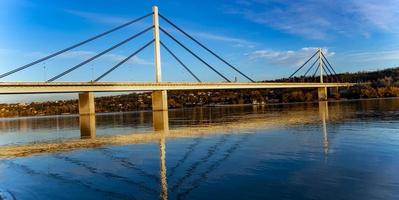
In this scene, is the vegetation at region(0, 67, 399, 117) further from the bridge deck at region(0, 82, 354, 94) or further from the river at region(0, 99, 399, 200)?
the river at region(0, 99, 399, 200)

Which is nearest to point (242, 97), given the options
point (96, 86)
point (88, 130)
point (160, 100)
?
point (160, 100)

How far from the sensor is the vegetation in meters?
134

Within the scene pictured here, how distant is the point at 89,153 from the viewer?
22.5 m

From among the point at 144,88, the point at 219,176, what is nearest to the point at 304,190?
the point at 219,176

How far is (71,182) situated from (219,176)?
15.7ft

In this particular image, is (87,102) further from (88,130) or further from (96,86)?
(88,130)

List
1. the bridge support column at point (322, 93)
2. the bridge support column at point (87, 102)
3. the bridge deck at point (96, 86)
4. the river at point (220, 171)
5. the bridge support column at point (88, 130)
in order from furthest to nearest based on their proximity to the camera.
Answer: the bridge support column at point (322, 93), the bridge support column at point (87, 102), the bridge deck at point (96, 86), the bridge support column at point (88, 130), the river at point (220, 171)

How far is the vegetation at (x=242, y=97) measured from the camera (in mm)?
134375

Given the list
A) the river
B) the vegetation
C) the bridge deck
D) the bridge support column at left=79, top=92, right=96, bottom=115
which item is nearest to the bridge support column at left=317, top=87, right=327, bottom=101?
the vegetation

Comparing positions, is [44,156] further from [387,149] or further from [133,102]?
[133,102]

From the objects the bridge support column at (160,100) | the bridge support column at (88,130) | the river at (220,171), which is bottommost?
the river at (220,171)

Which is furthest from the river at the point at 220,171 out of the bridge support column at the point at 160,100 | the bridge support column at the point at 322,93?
the bridge support column at the point at 322,93

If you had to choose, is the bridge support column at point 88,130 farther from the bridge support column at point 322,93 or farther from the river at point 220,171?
the bridge support column at point 322,93

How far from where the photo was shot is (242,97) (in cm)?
15625
